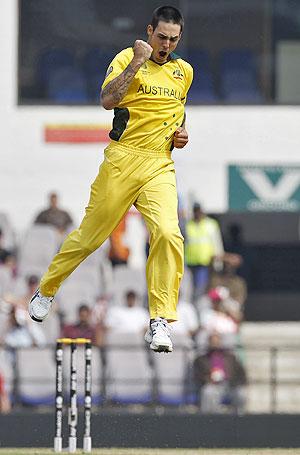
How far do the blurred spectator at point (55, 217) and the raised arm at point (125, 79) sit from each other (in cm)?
879

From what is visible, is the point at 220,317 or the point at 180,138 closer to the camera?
the point at 180,138

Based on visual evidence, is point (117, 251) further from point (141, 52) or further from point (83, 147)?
point (141, 52)

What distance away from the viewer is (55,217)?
19.8 m

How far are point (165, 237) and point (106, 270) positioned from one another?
8093mm

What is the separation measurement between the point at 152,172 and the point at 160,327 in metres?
0.99

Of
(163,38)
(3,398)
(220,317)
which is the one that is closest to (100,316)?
(220,317)

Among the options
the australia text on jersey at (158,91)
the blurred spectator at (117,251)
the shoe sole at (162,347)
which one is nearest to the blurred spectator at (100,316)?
the blurred spectator at (117,251)

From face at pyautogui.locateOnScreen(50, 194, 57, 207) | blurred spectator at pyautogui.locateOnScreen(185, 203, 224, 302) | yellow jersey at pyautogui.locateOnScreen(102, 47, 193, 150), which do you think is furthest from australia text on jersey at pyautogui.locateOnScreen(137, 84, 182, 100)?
face at pyautogui.locateOnScreen(50, 194, 57, 207)

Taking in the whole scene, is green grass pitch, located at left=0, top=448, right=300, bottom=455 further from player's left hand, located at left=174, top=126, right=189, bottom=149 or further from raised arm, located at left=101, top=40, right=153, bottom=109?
raised arm, located at left=101, top=40, right=153, bottom=109

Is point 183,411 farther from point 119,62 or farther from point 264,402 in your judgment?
point 119,62

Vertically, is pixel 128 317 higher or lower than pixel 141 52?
lower

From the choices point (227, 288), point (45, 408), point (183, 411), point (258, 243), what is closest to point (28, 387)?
point (45, 408)

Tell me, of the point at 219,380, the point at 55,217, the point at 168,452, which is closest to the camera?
the point at 168,452

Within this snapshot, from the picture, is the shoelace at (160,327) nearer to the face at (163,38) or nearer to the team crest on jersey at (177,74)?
the team crest on jersey at (177,74)
